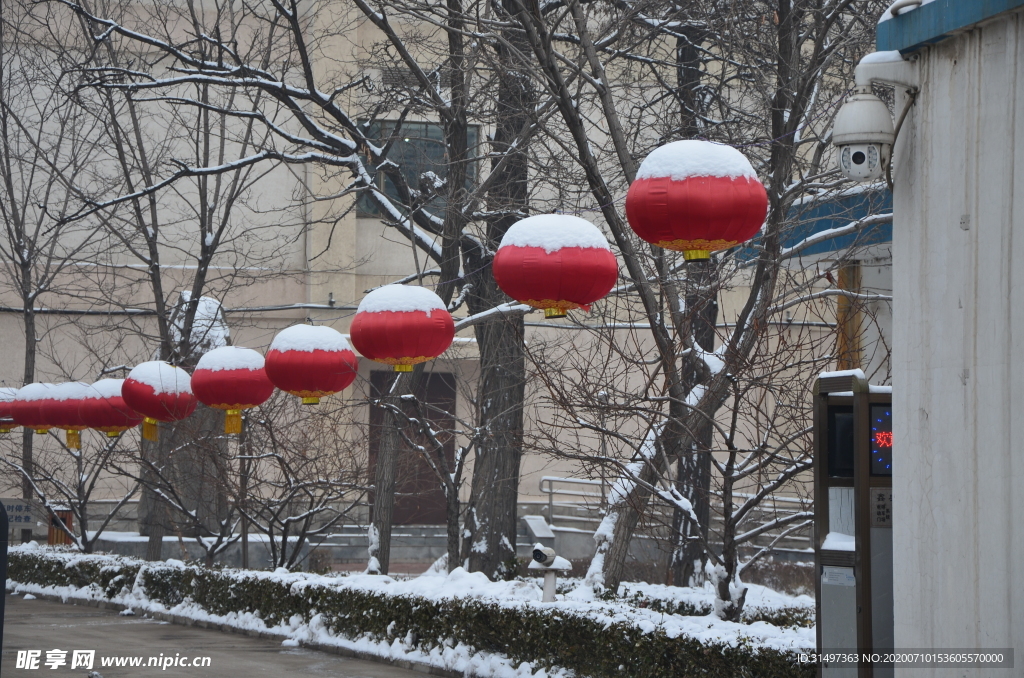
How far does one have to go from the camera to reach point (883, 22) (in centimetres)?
579

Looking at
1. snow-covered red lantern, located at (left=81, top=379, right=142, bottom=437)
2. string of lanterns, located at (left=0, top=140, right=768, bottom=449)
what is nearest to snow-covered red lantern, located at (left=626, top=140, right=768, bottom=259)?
string of lanterns, located at (left=0, top=140, right=768, bottom=449)

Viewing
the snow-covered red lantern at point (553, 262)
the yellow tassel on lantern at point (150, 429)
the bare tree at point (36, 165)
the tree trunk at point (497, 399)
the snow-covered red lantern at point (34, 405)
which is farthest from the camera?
the bare tree at point (36, 165)

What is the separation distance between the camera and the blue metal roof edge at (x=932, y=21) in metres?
5.24

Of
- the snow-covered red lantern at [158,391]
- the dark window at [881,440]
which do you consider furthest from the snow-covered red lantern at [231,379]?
the dark window at [881,440]

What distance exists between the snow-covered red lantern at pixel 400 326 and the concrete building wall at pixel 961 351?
398 cm

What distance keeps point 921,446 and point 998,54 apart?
1.90 m

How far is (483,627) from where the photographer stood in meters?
10.2

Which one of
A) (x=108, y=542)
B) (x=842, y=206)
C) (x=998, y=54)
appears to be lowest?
(x=108, y=542)

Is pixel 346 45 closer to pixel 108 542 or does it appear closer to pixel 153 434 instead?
pixel 108 542

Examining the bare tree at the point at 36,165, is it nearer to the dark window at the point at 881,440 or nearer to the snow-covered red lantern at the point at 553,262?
the snow-covered red lantern at the point at 553,262

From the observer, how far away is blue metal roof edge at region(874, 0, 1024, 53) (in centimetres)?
524

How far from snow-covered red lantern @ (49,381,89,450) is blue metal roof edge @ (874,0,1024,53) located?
1044cm

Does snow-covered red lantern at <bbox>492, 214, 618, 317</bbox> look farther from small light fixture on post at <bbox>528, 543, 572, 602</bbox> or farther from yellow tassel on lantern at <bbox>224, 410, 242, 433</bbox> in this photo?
yellow tassel on lantern at <bbox>224, 410, 242, 433</bbox>

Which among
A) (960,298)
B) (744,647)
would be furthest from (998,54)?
(744,647)
